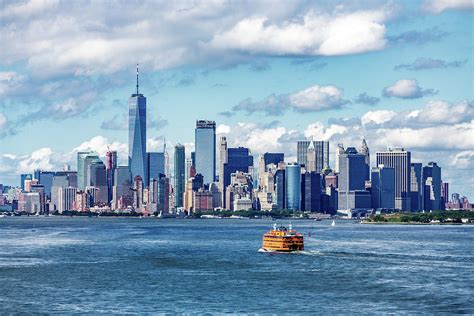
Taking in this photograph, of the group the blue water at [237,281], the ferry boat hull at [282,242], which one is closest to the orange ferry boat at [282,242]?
the ferry boat hull at [282,242]

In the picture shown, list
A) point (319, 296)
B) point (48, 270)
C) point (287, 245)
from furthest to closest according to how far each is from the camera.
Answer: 1. point (287, 245)
2. point (48, 270)
3. point (319, 296)

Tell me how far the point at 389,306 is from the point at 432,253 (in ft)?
234

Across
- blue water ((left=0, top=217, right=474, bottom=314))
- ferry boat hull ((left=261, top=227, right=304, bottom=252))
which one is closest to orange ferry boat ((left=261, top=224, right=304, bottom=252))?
ferry boat hull ((left=261, top=227, right=304, bottom=252))

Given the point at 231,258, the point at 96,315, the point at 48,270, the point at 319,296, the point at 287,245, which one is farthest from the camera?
the point at 287,245

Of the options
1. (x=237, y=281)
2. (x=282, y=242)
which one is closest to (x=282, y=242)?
(x=282, y=242)

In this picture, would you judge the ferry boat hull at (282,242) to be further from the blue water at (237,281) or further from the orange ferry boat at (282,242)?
the blue water at (237,281)

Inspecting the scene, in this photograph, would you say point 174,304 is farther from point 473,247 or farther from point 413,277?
point 473,247

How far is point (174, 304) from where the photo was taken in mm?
87250

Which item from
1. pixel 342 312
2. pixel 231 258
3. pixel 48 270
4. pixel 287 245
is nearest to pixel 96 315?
pixel 342 312

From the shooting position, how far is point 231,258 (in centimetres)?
14400

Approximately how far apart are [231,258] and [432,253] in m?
32.2

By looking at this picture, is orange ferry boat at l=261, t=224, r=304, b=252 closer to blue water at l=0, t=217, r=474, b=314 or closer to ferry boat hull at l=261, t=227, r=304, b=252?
ferry boat hull at l=261, t=227, r=304, b=252

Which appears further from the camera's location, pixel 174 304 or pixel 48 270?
pixel 48 270

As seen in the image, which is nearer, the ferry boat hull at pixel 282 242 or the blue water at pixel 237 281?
the blue water at pixel 237 281
